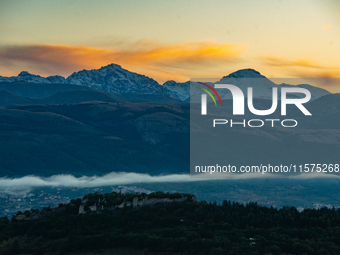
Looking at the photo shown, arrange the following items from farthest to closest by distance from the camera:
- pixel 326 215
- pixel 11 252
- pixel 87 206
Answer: pixel 87 206, pixel 326 215, pixel 11 252

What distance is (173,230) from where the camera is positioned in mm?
117125

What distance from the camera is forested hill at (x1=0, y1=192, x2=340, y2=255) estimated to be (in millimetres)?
106438

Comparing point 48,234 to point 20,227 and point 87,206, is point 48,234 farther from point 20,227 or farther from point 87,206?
point 87,206

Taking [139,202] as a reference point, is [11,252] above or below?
below

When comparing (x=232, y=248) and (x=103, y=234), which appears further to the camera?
(x=103, y=234)

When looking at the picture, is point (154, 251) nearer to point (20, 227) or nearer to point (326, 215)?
point (20, 227)

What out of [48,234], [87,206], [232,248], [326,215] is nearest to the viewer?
[232,248]

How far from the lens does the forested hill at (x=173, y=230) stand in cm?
10644

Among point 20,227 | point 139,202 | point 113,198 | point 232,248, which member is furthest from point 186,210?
point 20,227

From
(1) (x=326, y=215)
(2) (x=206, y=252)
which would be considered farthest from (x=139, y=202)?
(1) (x=326, y=215)

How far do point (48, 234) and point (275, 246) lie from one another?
61008 millimetres

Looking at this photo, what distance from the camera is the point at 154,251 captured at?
351 feet

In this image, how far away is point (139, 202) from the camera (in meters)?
147

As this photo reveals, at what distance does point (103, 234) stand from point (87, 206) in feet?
102
